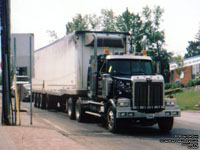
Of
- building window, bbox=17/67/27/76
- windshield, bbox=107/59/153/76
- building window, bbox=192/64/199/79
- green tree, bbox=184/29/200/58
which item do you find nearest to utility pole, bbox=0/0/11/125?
windshield, bbox=107/59/153/76

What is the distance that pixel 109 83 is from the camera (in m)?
A: 12.6

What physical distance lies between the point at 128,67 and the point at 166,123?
2520mm

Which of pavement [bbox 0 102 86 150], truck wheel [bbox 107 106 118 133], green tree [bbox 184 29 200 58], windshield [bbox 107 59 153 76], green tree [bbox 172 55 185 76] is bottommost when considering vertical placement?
pavement [bbox 0 102 86 150]

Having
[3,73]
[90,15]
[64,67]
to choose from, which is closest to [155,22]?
[90,15]

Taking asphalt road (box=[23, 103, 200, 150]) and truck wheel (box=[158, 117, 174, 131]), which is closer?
asphalt road (box=[23, 103, 200, 150])

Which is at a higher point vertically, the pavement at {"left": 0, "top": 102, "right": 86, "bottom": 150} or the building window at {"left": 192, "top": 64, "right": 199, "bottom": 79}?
the building window at {"left": 192, "top": 64, "right": 199, "bottom": 79}

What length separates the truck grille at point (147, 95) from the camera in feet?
38.8

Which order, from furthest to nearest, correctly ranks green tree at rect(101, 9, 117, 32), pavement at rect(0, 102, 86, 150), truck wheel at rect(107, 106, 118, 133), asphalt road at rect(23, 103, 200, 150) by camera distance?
1. green tree at rect(101, 9, 117, 32)
2. truck wheel at rect(107, 106, 118, 133)
3. asphalt road at rect(23, 103, 200, 150)
4. pavement at rect(0, 102, 86, 150)

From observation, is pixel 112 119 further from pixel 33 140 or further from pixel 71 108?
pixel 71 108

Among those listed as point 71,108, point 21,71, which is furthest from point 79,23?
point 71,108

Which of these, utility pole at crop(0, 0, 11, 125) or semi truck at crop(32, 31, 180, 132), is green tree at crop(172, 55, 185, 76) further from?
utility pole at crop(0, 0, 11, 125)

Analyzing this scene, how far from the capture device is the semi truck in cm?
1187

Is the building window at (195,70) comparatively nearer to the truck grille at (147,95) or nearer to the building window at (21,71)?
the building window at (21,71)

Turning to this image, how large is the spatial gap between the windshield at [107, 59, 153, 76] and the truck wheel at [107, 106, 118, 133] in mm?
1552
